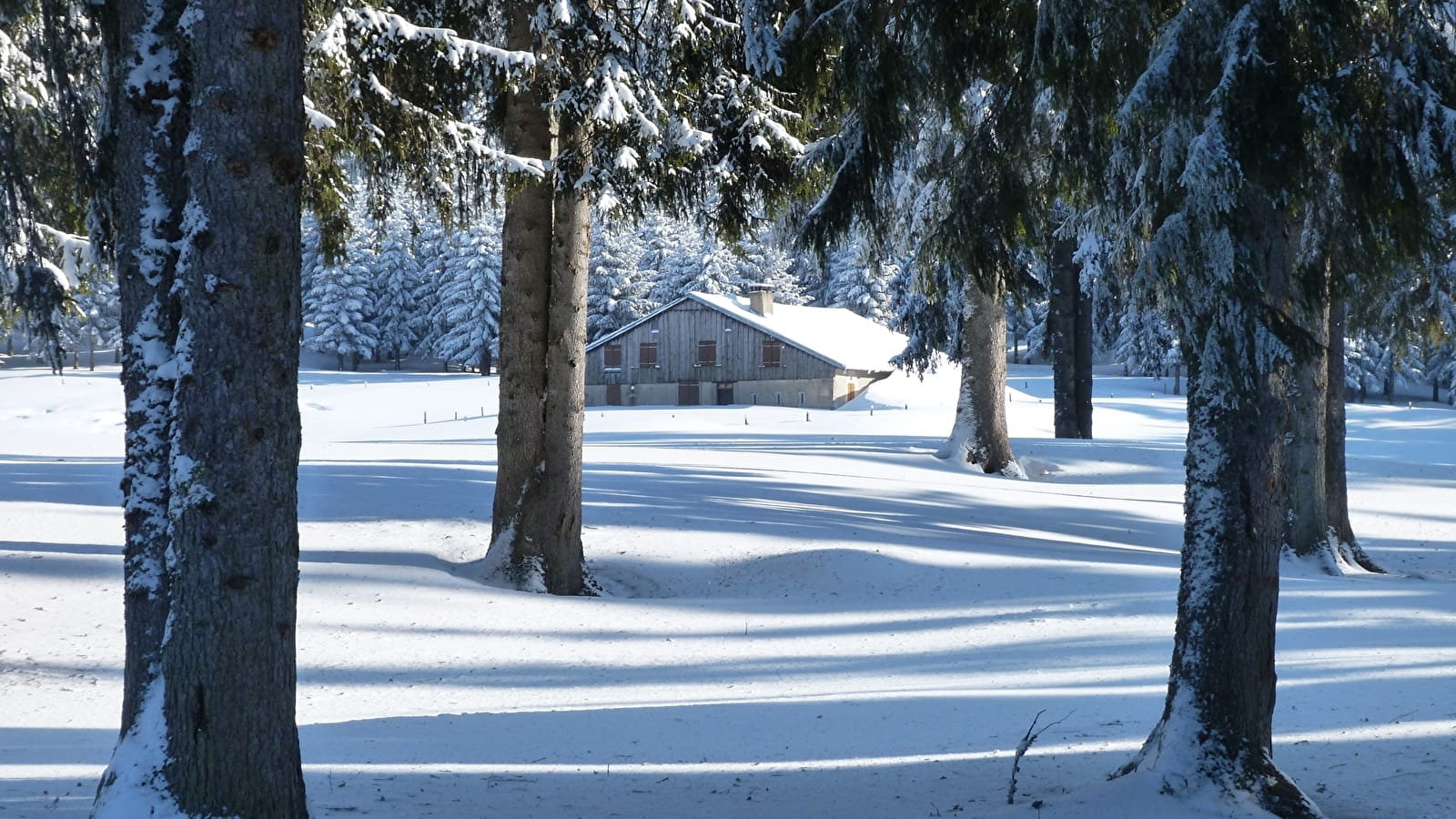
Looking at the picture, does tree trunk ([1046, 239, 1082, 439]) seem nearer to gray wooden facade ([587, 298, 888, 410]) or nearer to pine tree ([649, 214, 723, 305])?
gray wooden facade ([587, 298, 888, 410])

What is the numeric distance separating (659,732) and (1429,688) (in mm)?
5612

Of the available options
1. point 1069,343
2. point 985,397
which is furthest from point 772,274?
point 985,397

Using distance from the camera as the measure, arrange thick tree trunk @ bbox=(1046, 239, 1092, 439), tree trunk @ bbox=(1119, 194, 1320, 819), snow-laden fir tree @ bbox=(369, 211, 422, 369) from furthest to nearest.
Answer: snow-laden fir tree @ bbox=(369, 211, 422, 369) → thick tree trunk @ bbox=(1046, 239, 1092, 439) → tree trunk @ bbox=(1119, 194, 1320, 819)

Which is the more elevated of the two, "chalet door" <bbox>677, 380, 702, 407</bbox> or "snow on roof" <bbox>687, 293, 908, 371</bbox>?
"snow on roof" <bbox>687, 293, 908, 371</bbox>

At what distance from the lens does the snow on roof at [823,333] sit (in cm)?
5347

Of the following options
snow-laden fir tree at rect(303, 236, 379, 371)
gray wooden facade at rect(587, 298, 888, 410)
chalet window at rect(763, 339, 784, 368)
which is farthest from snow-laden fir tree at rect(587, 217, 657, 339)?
chalet window at rect(763, 339, 784, 368)

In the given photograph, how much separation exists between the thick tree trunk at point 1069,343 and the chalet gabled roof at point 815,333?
22.2m

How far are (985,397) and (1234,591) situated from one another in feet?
61.7

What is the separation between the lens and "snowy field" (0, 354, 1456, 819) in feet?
21.0

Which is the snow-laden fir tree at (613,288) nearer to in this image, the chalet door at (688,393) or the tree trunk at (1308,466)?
the chalet door at (688,393)

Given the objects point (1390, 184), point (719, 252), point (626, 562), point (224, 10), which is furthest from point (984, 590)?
point (719, 252)

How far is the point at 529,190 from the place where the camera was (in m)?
12.4

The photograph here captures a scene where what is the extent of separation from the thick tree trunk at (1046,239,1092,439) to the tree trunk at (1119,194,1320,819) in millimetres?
19747

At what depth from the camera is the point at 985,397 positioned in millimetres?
24203
